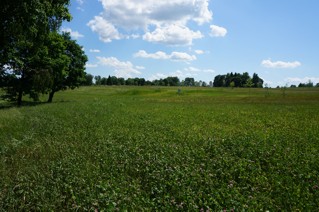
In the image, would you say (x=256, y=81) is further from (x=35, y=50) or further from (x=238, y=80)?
(x=35, y=50)

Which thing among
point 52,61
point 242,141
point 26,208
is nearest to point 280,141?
point 242,141

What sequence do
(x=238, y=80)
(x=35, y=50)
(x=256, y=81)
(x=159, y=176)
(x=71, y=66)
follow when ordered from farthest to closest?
(x=256, y=81) < (x=238, y=80) < (x=71, y=66) < (x=35, y=50) < (x=159, y=176)

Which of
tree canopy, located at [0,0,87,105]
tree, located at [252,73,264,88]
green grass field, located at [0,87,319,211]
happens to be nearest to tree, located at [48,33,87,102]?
tree canopy, located at [0,0,87,105]

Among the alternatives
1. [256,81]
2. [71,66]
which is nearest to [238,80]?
[256,81]

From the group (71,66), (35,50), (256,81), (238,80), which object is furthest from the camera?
(256,81)

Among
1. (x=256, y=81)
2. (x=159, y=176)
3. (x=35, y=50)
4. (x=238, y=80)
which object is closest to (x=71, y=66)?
(x=35, y=50)

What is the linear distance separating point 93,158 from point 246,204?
5.90 metres

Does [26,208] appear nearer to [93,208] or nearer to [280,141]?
[93,208]

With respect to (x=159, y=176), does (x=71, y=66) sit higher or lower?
higher

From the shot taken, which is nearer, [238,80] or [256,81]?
[238,80]

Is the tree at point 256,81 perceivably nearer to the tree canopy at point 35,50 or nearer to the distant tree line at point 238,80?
the distant tree line at point 238,80

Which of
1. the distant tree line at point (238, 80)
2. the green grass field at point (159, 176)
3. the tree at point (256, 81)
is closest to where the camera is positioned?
→ the green grass field at point (159, 176)

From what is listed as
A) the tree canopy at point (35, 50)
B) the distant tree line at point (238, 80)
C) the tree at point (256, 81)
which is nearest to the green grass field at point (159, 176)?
the tree canopy at point (35, 50)

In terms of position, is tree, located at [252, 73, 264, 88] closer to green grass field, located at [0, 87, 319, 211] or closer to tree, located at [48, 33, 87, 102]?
tree, located at [48, 33, 87, 102]
